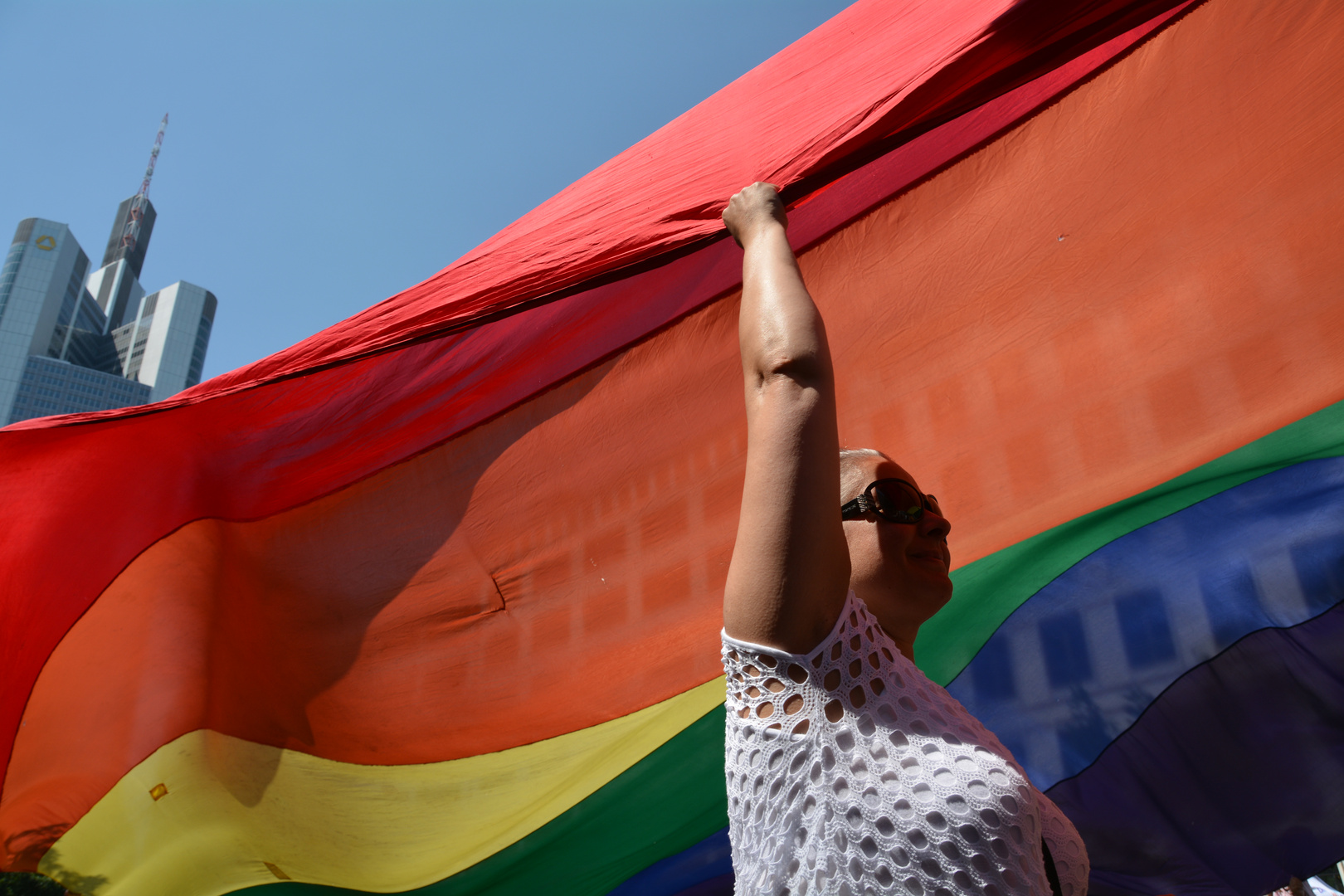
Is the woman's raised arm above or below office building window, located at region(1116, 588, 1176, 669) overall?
below

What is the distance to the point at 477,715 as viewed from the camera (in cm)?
208

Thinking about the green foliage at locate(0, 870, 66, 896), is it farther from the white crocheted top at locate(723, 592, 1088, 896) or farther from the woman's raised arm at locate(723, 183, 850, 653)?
the woman's raised arm at locate(723, 183, 850, 653)

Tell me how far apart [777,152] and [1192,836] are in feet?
7.57

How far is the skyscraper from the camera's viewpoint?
6050 centimetres

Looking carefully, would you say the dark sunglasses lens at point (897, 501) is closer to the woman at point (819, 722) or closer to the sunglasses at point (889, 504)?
the sunglasses at point (889, 504)

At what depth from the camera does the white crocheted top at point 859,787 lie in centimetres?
80

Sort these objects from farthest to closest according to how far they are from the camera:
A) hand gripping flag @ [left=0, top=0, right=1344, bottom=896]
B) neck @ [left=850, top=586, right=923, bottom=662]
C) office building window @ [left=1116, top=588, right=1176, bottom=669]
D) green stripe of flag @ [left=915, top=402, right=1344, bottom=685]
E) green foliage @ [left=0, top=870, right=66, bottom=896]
→ green foliage @ [left=0, top=870, right=66, bottom=896] < office building window @ [left=1116, top=588, right=1176, bottom=669] < green stripe of flag @ [left=915, top=402, right=1344, bottom=685] < hand gripping flag @ [left=0, top=0, right=1344, bottom=896] < neck @ [left=850, top=586, right=923, bottom=662]

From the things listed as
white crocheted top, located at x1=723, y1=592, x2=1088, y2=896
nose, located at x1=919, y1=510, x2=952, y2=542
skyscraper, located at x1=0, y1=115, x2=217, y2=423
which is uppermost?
skyscraper, located at x1=0, y1=115, x2=217, y2=423

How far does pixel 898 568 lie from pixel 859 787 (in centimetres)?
48

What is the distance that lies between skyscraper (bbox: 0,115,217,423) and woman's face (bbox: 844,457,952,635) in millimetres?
68005

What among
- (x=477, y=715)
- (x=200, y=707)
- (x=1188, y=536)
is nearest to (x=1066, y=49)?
(x=1188, y=536)

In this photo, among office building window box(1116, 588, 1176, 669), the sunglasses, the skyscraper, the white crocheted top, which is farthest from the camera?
the skyscraper

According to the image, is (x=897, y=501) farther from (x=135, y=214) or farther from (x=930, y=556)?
(x=135, y=214)

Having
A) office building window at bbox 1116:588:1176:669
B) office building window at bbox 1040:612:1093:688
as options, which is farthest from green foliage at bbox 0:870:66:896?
office building window at bbox 1116:588:1176:669
